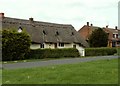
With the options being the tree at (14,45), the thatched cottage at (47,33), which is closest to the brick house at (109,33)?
the thatched cottage at (47,33)

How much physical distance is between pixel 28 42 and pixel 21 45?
5.53ft

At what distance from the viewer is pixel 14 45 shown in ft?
146

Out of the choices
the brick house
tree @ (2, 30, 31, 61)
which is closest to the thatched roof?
tree @ (2, 30, 31, 61)

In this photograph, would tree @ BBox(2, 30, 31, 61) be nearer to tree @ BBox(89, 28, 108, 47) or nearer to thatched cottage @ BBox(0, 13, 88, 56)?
thatched cottage @ BBox(0, 13, 88, 56)

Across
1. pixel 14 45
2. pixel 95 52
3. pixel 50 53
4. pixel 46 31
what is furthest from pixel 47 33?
pixel 14 45

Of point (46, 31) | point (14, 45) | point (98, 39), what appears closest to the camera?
point (14, 45)

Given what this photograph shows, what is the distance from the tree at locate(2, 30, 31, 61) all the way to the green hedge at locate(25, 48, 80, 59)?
288 centimetres

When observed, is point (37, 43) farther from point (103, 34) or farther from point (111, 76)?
point (111, 76)

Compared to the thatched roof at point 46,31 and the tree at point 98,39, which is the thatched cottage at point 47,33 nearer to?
the thatched roof at point 46,31

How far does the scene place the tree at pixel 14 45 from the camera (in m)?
43.1

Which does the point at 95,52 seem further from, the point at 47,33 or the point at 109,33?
the point at 109,33

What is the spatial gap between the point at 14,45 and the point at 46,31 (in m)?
24.6

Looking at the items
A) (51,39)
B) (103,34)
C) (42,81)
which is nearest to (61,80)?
(42,81)

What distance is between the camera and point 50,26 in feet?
237
